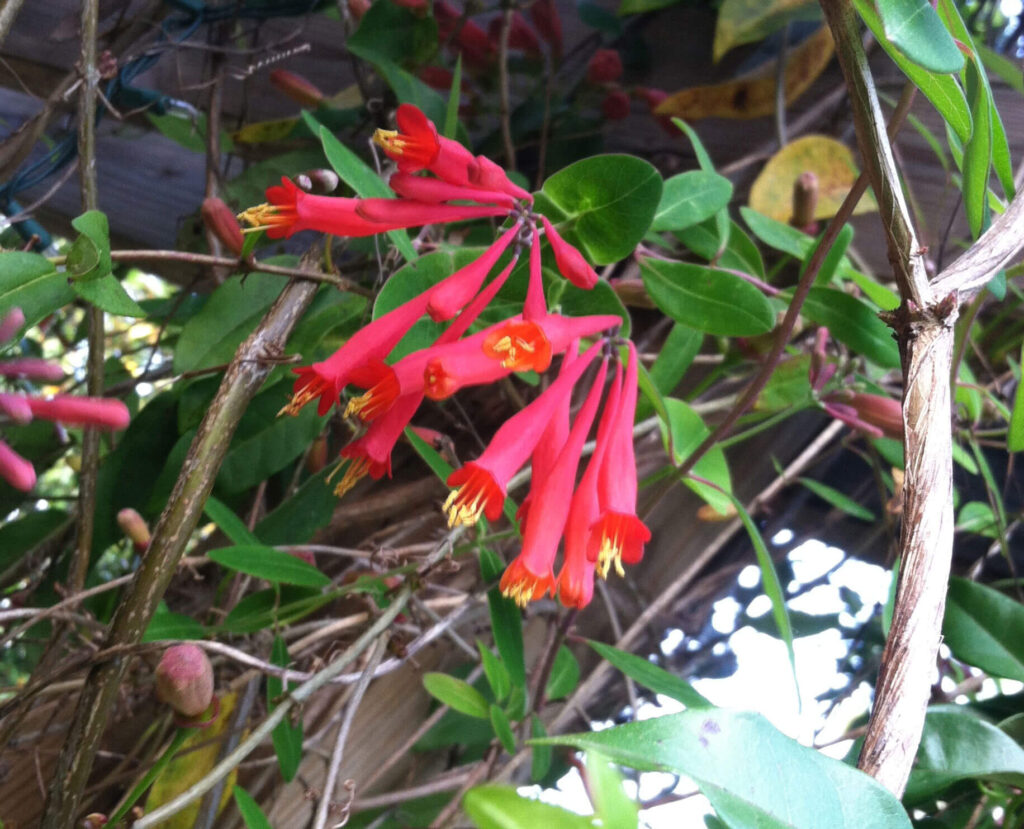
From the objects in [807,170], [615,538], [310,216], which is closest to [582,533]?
[615,538]

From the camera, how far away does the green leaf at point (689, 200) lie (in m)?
0.61

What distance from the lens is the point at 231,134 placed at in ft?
3.05

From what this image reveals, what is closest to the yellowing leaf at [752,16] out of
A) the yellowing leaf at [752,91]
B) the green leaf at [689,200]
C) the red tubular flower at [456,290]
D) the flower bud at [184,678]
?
the yellowing leaf at [752,91]

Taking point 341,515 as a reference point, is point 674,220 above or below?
above

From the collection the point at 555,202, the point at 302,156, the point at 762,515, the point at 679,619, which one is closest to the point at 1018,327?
the point at 762,515

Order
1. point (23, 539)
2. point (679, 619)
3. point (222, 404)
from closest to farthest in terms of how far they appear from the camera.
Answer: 1. point (222, 404)
2. point (23, 539)
3. point (679, 619)

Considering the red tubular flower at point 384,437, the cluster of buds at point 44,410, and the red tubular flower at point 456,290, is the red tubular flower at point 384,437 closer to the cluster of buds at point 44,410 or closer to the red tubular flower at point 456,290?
the red tubular flower at point 456,290

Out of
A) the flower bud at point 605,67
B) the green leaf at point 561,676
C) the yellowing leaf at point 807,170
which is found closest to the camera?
the green leaf at point 561,676

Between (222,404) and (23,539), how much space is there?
0.39 metres

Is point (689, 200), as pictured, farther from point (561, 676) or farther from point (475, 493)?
point (561, 676)

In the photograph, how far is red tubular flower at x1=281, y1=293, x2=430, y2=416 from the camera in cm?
46

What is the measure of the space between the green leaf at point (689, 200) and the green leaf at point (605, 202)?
115 millimetres

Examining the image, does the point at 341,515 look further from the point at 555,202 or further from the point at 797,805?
the point at 797,805

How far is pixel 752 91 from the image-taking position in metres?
0.94
